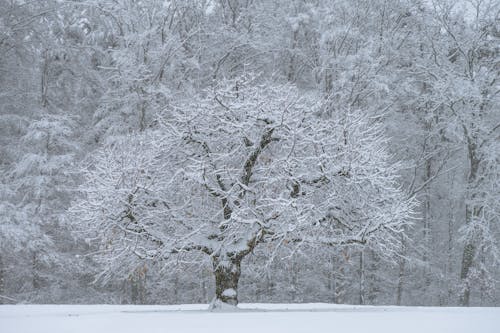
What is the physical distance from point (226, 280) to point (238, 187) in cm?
243

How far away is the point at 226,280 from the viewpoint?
13031 millimetres

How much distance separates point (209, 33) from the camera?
22.0 meters

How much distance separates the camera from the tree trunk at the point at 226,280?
1284 centimetres

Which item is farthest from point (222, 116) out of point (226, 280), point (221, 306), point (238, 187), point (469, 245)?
point (469, 245)

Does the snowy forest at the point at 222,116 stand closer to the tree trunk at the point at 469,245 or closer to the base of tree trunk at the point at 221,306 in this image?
the tree trunk at the point at 469,245

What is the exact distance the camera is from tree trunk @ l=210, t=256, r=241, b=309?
12.8 m

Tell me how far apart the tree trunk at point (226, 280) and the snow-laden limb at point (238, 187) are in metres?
0.03

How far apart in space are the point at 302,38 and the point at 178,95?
7070mm

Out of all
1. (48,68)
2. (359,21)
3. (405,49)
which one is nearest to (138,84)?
(48,68)

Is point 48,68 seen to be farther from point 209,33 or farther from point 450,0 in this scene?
point 450,0

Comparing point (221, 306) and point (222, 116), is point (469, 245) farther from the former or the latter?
point (222, 116)

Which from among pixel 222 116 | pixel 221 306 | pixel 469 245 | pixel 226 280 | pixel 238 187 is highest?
pixel 222 116

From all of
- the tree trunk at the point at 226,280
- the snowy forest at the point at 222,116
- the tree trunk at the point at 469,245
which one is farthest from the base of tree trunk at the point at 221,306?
the tree trunk at the point at 469,245

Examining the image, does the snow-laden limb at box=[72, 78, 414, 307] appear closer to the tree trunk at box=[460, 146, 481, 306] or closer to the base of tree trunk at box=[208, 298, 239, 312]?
the base of tree trunk at box=[208, 298, 239, 312]
